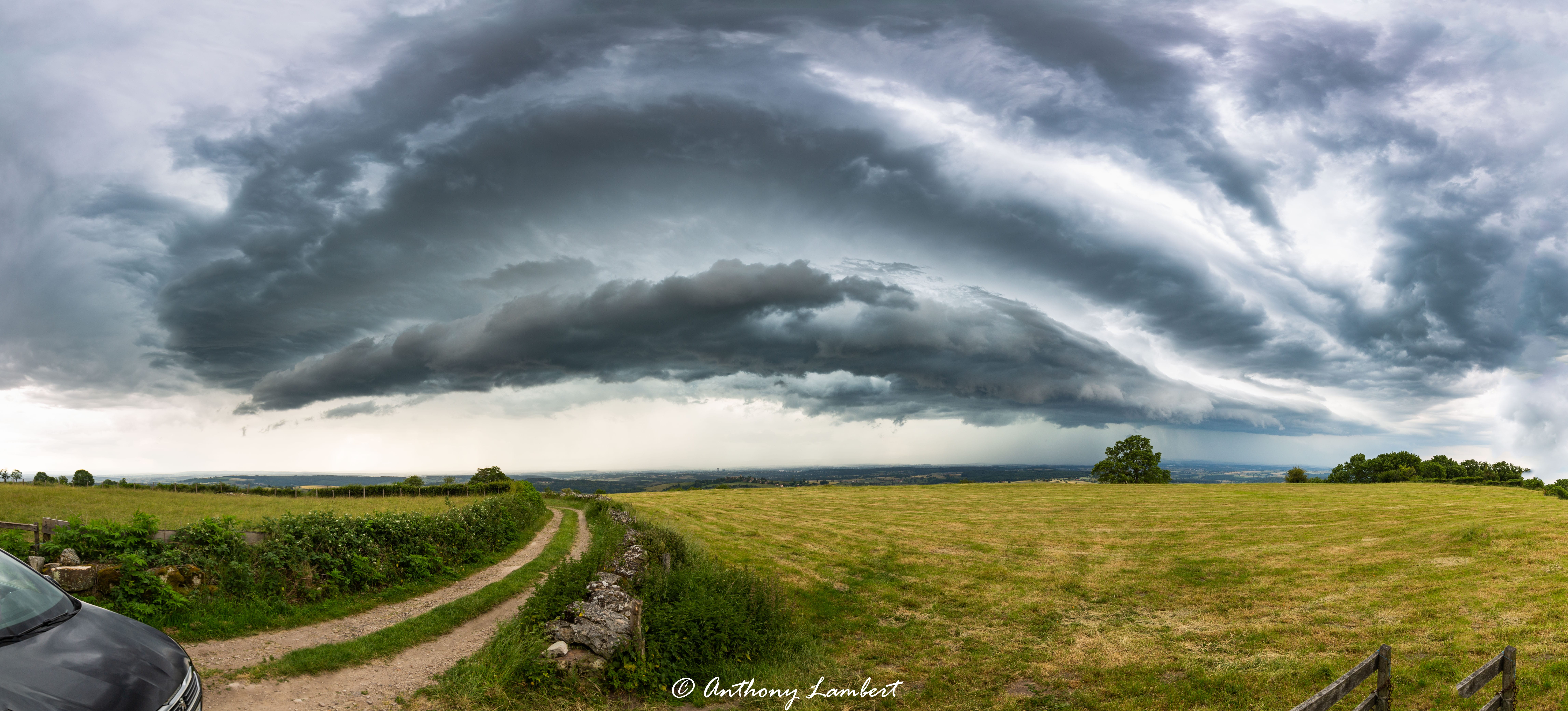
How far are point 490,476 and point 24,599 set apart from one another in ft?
348

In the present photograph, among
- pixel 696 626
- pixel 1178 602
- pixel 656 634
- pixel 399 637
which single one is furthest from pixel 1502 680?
pixel 399 637

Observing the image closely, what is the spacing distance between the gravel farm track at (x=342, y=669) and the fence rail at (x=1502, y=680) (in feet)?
55.4

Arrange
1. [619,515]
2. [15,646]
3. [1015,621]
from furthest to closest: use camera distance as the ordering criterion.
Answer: [619,515] < [1015,621] < [15,646]

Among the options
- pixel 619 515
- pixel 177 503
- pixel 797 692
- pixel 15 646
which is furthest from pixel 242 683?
pixel 177 503

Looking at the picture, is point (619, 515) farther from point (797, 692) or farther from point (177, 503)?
point (177, 503)

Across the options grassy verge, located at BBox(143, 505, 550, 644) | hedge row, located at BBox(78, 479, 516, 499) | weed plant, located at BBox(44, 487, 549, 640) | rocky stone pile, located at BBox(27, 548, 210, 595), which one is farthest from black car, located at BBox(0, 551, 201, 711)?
hedge row, located at BBox(78, 479, 516, 499)

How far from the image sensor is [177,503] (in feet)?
171

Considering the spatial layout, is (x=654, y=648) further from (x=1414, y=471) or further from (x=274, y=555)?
(x=1414, y=471)

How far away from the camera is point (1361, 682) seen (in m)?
9.52

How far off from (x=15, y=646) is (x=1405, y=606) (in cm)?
2815

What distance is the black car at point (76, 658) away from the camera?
19.0ft

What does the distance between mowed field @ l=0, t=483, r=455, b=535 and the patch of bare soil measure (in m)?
4.50

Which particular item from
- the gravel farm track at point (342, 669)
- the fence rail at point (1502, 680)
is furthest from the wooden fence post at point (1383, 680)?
the gravel farm track at point (342, 669)

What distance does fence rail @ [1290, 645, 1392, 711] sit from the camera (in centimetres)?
810
